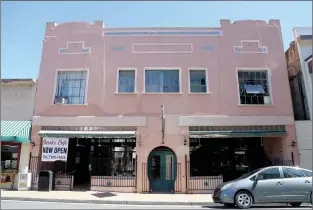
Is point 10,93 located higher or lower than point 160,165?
higher

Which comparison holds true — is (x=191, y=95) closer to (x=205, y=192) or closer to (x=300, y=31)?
(x=205, y=192)

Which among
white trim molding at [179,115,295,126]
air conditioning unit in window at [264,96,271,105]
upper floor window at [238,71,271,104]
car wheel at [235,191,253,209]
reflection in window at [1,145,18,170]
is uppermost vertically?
upper floor window at [238,71,271,104]

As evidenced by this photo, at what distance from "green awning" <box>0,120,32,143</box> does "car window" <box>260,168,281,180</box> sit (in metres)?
12.1

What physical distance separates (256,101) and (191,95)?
3.86 m

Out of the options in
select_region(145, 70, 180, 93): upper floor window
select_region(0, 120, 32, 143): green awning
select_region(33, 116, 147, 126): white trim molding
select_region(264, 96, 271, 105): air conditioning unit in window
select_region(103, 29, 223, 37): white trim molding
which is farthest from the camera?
select_region(103, 29, 223, 37): white trim molding

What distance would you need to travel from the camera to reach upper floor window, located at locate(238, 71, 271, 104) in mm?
16156

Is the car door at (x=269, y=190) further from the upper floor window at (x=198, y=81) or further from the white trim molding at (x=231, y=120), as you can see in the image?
the upper floor window at (x=198, y=81)

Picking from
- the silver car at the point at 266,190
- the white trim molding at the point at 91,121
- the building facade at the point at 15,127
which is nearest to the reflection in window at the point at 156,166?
the white trim molding at the point at 91,121

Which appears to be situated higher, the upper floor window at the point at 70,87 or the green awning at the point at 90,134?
the upper floor window at the point at 70,87

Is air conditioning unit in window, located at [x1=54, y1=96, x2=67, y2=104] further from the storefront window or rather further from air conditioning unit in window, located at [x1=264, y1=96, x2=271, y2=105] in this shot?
air conditioning unit in window, located at [x1=264, y1=96, x2=271, y2=105]

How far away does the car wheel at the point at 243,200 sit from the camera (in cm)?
982

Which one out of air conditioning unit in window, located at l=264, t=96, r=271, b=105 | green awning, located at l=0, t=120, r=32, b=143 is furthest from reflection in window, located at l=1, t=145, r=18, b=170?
air conditioning unit in window, located at l=264, t=96, r=271, b=105

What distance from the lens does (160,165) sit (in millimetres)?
15367

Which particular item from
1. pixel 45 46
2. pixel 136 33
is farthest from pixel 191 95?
pixel 45 46
